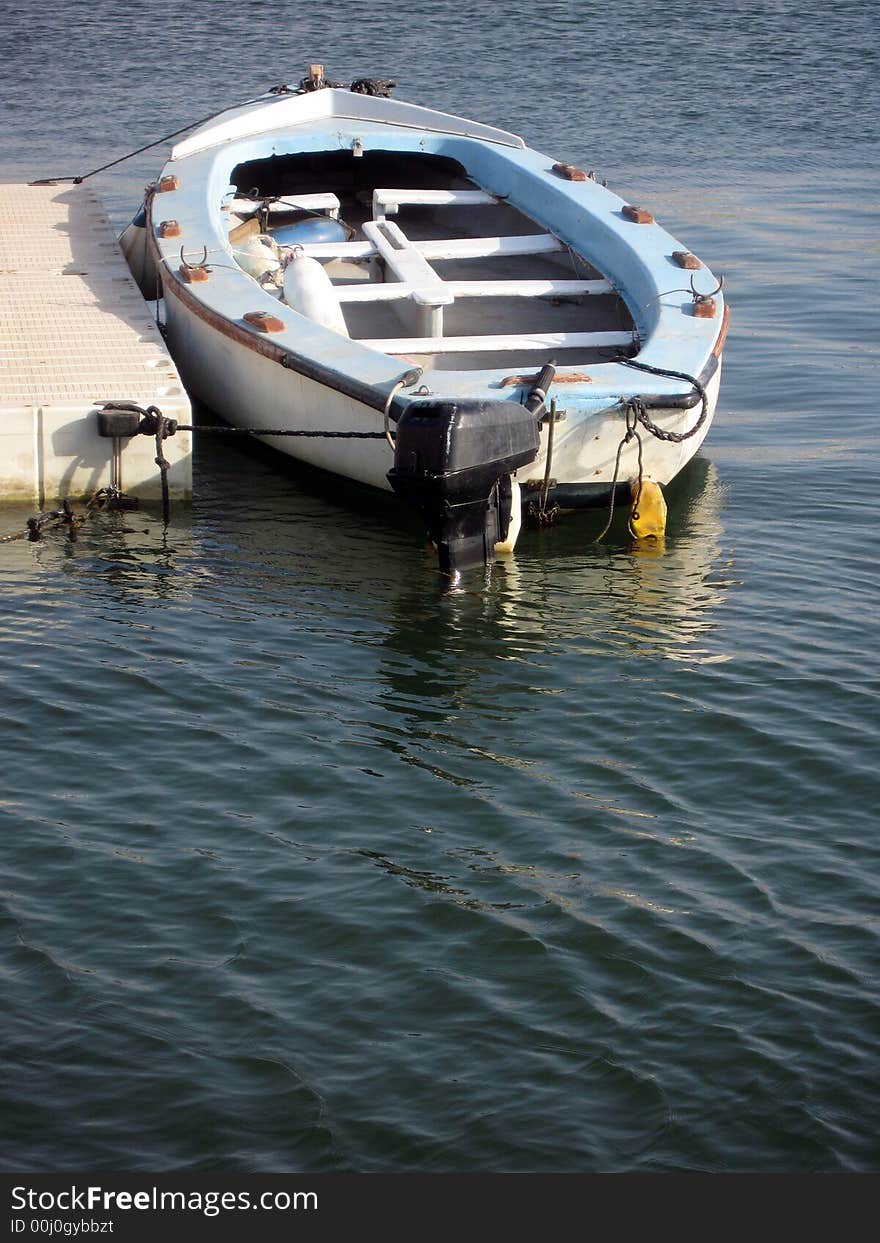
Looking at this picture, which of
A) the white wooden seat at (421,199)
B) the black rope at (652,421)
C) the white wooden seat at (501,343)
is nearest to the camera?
the black rope at (652,421)

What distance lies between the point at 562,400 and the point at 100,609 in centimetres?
239

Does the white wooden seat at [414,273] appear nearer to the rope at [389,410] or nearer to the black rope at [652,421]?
the black rope at [652,421]

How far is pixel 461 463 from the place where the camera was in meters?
6.99

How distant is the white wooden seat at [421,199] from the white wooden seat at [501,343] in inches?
98.2

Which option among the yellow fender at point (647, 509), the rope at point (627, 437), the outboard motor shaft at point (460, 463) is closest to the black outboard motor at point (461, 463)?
the outboard motor shaft at point (460, 463)

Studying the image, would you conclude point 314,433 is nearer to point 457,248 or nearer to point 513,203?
point 457,248

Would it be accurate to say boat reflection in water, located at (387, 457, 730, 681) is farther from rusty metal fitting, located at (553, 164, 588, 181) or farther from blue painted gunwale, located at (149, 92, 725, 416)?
rusty metal fitting, located at (553, 164, 588, 181)

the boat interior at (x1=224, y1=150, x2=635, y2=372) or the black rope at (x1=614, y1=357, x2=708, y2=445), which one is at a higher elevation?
the boat interior at (x1=224, y1=150, x2=635, y2=372)

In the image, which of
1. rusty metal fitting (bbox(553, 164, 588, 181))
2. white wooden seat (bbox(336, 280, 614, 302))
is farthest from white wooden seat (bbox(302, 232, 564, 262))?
rusty metal fitting (bbox(553, 164, 588, 181))

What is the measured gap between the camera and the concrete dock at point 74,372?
8086 mm

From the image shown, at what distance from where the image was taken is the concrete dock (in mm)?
8086

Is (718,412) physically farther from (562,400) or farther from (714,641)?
(714,641)

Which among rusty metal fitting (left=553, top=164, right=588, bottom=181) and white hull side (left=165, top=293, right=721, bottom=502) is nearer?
white hull side (left=165, top=293, right=721, bottom=502)

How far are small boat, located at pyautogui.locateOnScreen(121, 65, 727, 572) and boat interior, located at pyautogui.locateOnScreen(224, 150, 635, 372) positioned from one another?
0.02 metres
